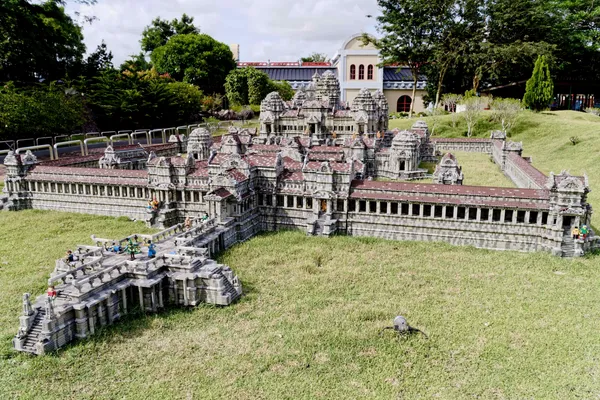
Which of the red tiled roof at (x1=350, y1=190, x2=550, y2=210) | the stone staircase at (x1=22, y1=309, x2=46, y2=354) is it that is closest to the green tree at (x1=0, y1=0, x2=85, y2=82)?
the stone staircase at (x1=22, y1=309, x2=46, y2=354)

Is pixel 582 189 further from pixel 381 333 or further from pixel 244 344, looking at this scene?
pixel 244 344

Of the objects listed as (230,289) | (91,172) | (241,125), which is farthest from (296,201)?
(241,125)

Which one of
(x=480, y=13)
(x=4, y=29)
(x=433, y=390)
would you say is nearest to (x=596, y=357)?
(x=433, y=390)

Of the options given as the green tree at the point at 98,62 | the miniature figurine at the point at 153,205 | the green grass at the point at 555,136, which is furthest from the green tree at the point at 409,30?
the miniature figurine at the point at 153,205

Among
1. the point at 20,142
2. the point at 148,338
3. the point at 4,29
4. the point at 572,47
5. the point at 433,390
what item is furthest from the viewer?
the point at 572,47

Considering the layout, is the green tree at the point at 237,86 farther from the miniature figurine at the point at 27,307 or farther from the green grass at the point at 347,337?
the miniature figurine at the point at 27,307

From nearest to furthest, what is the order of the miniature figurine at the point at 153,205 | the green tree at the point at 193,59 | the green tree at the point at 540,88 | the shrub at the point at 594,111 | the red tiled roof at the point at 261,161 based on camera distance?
the red tiled roof at the point at 261,161 < the miniature figurine at the point at 153,205 < the green tree at the point at 540,88 < the shrub at the point at 594,111 < the green tree at the point at 193,59
